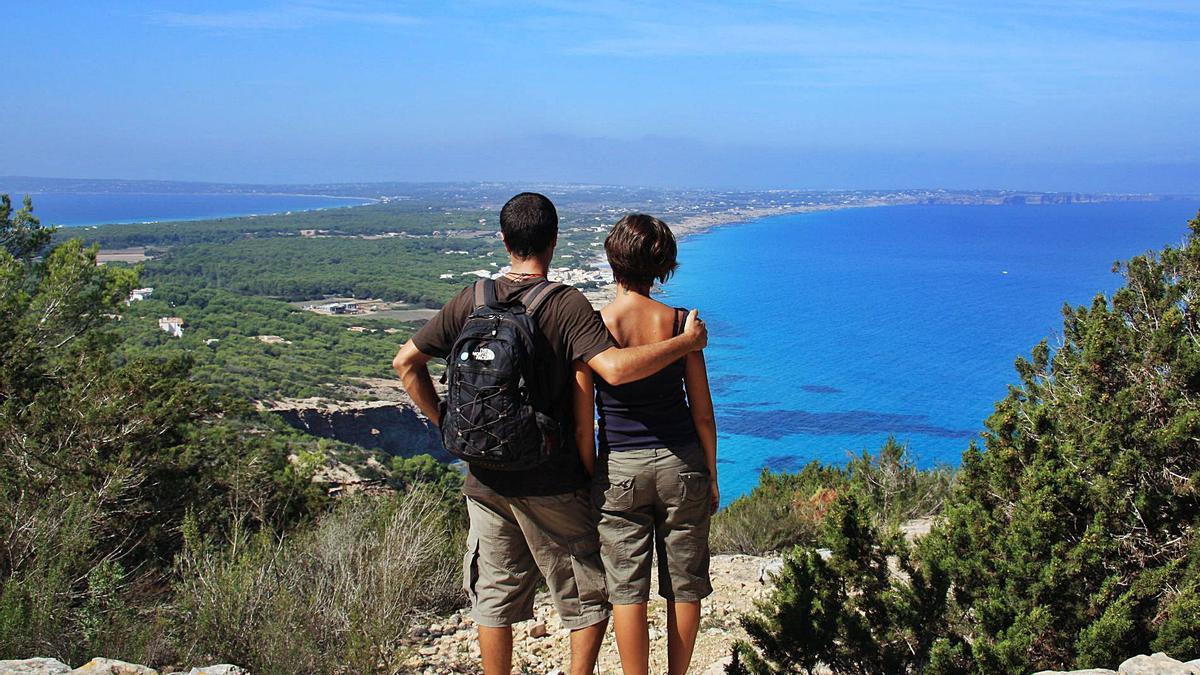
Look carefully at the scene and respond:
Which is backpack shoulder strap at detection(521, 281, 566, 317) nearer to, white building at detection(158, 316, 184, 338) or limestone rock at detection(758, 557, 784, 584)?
limestone rock at detection(758, 557, 784, 584)

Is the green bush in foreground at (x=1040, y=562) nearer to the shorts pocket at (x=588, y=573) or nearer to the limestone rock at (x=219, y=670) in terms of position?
the shorts pocket at (x=588, y=573)

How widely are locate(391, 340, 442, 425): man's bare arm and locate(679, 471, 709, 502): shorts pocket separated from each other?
2.38 feet

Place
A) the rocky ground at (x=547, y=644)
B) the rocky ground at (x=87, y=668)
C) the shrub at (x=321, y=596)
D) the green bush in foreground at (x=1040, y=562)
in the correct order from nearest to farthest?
the rocky ground at (x=87, y=668) → the green bush in foreground at (x=1040, y=562) → the shrub at (x=321, y=596) → the rocky ground at (x=547, y=644)

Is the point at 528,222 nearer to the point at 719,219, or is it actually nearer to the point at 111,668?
the point at 111,668

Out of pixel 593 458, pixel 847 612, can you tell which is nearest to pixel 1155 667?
pixel 847 612

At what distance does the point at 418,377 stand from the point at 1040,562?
2284mm

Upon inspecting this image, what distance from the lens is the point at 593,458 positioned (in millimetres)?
2453

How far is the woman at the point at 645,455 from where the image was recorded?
2400mm

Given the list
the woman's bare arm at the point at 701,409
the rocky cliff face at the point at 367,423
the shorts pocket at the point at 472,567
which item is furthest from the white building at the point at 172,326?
the woman's bare arm at the point at 701,409

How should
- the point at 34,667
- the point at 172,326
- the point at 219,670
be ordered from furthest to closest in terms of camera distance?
the point at 172,326, the point at 219,670, the point at 34,667

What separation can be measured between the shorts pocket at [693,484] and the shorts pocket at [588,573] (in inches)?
12.2

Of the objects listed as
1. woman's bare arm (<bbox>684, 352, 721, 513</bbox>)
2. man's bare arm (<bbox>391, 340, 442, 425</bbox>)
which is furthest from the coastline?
woman's bare arm (<bbox>684, 352, 721, 513</bbox>)

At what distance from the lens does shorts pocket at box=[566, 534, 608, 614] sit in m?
2.44

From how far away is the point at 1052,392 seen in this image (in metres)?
4.36
